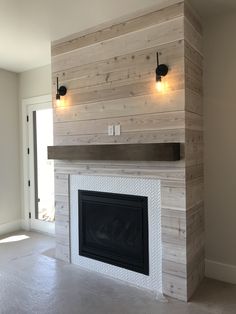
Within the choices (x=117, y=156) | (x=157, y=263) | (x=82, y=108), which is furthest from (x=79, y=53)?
(x=157, y=263)

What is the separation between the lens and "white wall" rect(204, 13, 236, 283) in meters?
2.80

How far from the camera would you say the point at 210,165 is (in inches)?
115

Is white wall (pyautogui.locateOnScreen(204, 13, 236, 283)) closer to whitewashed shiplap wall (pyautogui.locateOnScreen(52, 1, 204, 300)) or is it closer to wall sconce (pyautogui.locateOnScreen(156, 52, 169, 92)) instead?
whitewashed shiplap wall (pyautogui.locateOnScreen(52, 1, 204, 300))

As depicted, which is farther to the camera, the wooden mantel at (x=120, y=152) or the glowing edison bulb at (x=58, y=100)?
the glowing edison bulb at (x=58, y=100)

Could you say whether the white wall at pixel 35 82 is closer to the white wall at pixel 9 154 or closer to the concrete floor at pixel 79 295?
the white wall at pixel 9 154

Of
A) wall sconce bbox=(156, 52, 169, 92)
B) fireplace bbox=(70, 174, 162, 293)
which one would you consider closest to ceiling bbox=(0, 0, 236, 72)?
wall sconce bbox=(156, 52, 169, 92)

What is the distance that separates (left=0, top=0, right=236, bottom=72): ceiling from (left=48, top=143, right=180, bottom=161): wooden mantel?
1311mm

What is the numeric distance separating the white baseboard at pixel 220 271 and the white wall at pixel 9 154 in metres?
3.27

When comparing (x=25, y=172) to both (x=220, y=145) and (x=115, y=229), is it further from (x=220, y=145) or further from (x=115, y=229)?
(x=220, y=145)

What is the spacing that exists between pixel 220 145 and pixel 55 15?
7.05 ft

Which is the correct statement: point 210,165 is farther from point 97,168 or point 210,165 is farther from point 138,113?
point 97,168

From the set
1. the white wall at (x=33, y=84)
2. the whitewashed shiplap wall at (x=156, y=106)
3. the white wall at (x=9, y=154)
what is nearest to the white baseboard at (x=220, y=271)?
the whitewashed shiplap wall at (x=156, y=106)

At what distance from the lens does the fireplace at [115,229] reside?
2768 millimetres

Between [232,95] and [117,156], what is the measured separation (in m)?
1.32
